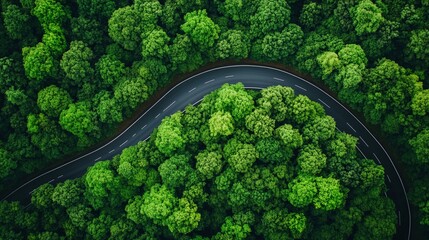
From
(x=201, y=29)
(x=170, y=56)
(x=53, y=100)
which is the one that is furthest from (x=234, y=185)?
(x=53, y=100)

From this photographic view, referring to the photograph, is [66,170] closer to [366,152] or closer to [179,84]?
[179,84]

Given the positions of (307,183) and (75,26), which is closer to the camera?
(307,183)

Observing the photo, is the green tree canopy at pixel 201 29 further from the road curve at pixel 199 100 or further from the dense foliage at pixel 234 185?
the dense foliage at pixel 234 185

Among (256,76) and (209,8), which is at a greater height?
(209,8)

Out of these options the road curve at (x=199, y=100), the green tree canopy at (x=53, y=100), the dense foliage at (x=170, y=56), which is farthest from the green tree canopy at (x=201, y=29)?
the green tree canopy at (x=53, y=100)

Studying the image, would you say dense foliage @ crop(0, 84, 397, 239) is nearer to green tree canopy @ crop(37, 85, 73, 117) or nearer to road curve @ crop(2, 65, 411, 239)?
road curve @ crop(2, 65, 411, 239)

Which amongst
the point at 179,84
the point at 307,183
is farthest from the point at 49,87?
the point at 307,183
